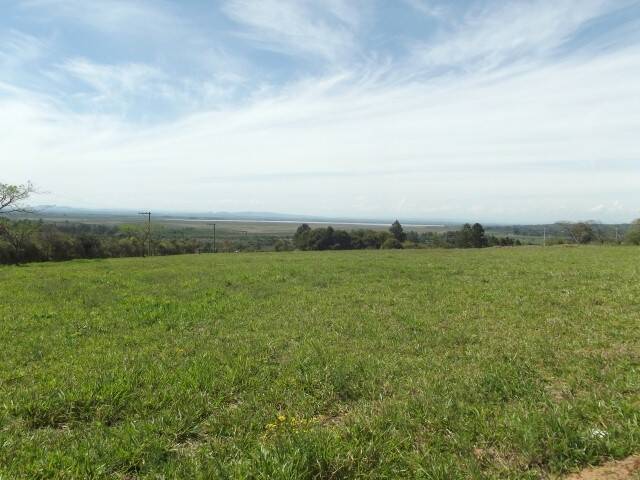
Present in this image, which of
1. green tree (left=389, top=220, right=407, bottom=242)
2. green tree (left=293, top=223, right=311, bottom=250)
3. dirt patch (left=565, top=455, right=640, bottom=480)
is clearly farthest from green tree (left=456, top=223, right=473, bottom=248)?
dirt patch (left=565, top=455, right=640, bottom=480)

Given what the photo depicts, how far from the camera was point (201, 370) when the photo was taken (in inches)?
251

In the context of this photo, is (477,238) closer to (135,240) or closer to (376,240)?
(376,240)

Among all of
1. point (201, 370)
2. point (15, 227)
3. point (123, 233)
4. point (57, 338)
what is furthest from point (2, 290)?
point (123, 233)

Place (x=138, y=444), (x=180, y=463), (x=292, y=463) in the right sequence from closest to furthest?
(x=292, y=463) → (x=180, y=463) → (x=138, y=444)

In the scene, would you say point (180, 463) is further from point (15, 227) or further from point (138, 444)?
point (15, 227)

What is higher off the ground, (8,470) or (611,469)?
(611,469)

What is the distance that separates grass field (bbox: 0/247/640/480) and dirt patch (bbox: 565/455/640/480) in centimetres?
10

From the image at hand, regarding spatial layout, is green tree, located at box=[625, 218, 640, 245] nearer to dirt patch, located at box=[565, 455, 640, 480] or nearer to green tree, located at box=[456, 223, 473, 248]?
green tree, located at box=[456, 223, 473, 248]

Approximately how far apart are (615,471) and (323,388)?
322cm

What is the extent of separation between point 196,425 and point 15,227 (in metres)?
55.9

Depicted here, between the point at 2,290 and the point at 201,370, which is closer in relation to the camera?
the point at 201,370

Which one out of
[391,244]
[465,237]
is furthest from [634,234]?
[391,244]

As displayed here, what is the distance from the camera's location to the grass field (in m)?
3.82

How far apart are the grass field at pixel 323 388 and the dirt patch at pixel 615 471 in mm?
100
